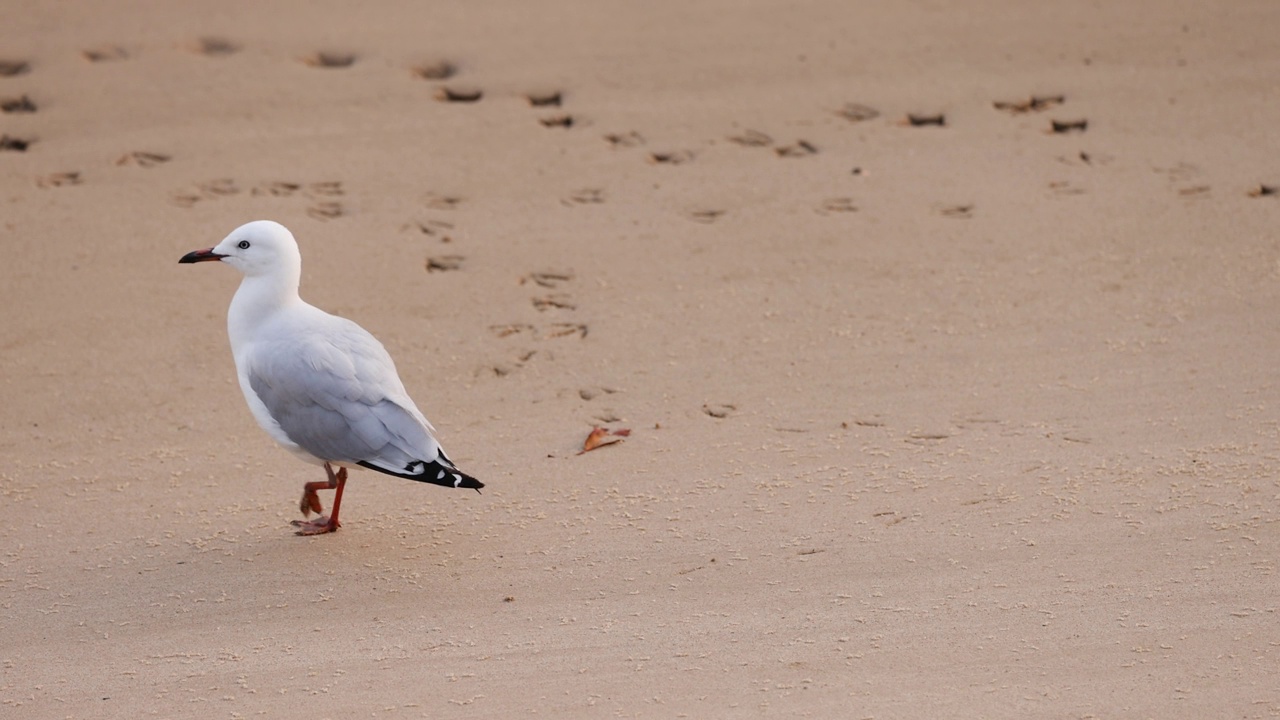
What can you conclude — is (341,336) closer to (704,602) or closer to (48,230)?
(704,602)

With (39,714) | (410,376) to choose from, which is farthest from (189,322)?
(39,714)

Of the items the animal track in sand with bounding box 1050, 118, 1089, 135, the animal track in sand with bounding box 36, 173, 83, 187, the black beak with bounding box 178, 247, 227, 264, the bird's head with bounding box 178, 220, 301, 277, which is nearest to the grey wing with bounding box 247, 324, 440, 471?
the bird's head with bounding box 178, 220, 301, 277

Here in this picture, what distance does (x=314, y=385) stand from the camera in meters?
3.74

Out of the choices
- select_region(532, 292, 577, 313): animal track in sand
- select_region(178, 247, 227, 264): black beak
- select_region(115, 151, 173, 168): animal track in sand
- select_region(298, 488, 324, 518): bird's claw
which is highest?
select_region(178, 247, 227, 264): black beak

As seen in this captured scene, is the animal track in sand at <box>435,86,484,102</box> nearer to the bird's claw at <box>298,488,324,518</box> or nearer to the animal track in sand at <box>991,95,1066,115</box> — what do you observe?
the animal track in sand at <box>991,95,1066,115</box>

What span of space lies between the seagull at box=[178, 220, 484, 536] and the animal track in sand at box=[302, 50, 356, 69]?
280 cm

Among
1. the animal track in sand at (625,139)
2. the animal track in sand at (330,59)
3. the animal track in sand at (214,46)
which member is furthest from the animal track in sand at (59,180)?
the animal track in sand at (625,139)

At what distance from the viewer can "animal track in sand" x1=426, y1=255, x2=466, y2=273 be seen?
5.20 metres

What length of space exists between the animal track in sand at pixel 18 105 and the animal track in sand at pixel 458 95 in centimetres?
169

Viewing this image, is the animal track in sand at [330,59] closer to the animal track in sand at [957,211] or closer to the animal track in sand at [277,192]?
the animal track in sand at [277,192]

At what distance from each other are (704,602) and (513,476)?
841 millimetres

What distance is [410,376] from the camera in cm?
461

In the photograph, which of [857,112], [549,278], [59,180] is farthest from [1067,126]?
[59,180]

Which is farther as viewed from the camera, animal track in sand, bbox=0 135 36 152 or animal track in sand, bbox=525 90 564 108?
animal track in sand, bbox=525 90 564 108
